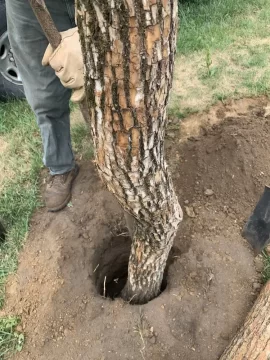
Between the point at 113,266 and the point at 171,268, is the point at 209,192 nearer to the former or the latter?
the point at 171,268

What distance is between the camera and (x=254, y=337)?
194 cm

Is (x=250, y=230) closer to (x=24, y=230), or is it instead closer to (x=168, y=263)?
(x=168, y=263)

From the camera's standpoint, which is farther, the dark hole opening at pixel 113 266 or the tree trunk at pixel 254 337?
the dark hole opening at pixel 113 266

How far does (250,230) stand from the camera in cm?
243

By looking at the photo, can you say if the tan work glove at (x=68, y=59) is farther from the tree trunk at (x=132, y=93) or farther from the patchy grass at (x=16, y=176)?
the patchy grass at (x=16, y=176)

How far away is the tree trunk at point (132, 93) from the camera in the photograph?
1062mm

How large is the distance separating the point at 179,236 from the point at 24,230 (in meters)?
1.07

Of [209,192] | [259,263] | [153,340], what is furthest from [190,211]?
[153,340]

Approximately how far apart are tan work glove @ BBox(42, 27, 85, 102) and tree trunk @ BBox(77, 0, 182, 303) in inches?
23.8

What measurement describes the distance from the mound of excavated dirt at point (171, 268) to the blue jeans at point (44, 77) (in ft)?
1.00

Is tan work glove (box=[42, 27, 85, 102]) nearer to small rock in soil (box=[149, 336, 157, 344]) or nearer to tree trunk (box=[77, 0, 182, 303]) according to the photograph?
tree trunk (box=[77, 0, 182, 303])

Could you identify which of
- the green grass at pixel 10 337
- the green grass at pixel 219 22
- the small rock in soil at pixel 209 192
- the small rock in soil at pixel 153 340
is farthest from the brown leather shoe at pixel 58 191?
the green grass at pixel 219 22

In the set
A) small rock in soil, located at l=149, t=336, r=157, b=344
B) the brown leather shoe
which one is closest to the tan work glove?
the brown leather shoe

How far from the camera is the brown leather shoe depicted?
2.74 meters
